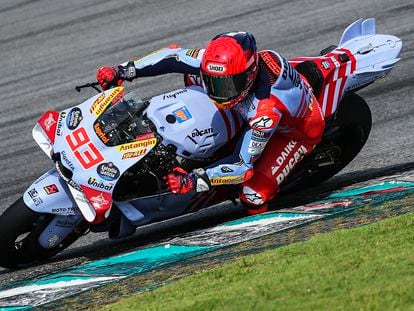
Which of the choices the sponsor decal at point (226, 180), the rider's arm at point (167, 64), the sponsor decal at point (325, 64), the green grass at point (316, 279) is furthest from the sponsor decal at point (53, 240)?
the sponsor decal at point (325, 64)

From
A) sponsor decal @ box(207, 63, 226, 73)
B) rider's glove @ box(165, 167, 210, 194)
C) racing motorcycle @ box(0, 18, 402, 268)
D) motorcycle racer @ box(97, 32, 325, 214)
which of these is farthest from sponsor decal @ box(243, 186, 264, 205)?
sponsor decal @ box(207, 63, 226, 73)

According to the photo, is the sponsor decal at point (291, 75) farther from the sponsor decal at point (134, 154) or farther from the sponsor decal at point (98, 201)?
the sponsor decal at point (98, 201)

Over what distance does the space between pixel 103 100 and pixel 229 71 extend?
106cm

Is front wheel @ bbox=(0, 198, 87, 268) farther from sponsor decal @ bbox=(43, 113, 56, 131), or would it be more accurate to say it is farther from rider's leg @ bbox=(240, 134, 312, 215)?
rider's leg @ bbox=(240, 134, 312, 215)

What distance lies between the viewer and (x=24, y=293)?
20.4 feet

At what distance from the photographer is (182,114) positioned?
278 inches

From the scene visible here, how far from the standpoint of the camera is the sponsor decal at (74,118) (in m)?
6.97

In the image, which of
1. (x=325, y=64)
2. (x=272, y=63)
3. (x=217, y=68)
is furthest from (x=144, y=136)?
(x=325, y=64)

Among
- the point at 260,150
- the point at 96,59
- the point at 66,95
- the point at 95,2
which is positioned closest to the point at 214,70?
the point at 260,150

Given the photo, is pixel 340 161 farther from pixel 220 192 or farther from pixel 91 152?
pixel 91 152

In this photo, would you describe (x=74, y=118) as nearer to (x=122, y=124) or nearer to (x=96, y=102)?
(x=96, y=102)

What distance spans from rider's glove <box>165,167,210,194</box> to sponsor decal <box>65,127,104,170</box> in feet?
1.79

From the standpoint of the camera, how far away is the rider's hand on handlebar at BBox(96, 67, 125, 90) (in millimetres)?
7516

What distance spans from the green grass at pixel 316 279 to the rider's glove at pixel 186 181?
114 cm
